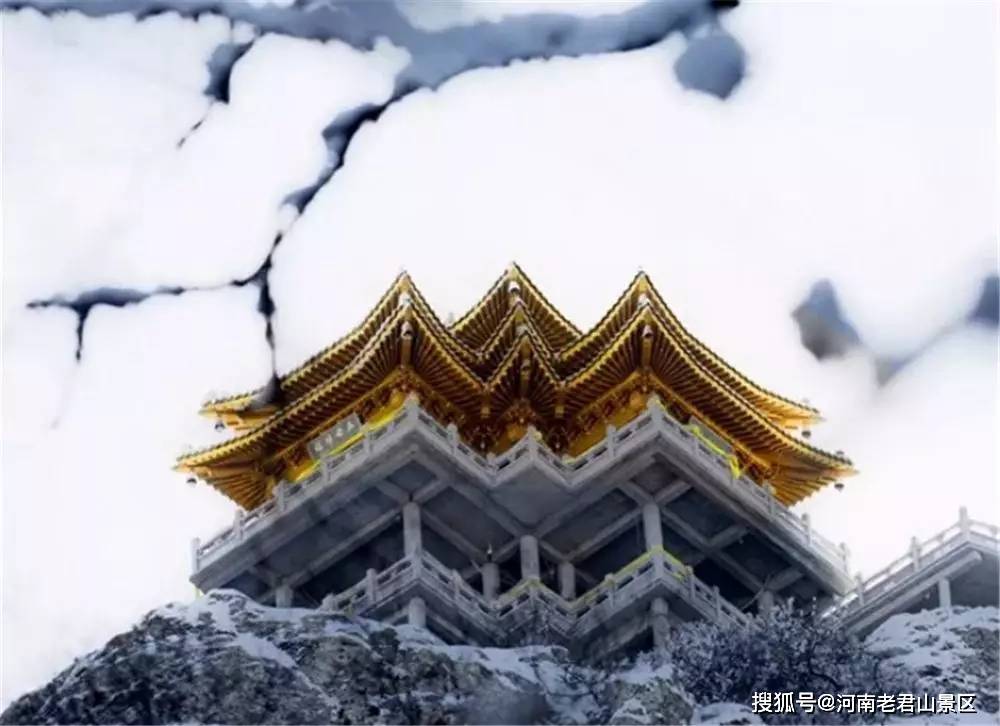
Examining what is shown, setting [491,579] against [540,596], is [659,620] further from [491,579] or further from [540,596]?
[491,579]

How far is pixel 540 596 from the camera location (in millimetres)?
45781

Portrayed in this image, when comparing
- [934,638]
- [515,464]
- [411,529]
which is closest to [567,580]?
[515,464]

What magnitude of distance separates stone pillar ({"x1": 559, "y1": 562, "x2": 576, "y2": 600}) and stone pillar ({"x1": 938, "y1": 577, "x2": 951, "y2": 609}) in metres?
6.02

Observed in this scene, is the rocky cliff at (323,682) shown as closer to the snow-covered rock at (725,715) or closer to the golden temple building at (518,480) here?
the snow-covered rock at (725,715)

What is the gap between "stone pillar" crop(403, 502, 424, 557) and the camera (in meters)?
46.7

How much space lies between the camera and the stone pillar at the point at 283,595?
47.8 meters

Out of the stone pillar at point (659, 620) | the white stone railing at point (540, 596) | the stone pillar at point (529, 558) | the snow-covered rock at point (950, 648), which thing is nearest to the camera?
the snow-covered rock at point (950, 648)

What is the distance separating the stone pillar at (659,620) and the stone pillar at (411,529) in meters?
3.71

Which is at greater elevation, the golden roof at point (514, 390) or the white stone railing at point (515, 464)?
the golden roof at point (514, 390)

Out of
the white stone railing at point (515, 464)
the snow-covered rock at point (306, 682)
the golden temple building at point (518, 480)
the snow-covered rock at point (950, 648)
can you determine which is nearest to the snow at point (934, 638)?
the snow-covered rock at point (950, 648)

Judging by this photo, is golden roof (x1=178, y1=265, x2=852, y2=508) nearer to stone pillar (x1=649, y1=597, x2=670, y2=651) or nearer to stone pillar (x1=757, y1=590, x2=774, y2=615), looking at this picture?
stone pillar (x1=757, y1=590, x2=774, y2=615)

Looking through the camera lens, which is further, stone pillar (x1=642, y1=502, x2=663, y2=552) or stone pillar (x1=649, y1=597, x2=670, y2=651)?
stone pillar (x1=642, y1=502, x2=663, y2=552)

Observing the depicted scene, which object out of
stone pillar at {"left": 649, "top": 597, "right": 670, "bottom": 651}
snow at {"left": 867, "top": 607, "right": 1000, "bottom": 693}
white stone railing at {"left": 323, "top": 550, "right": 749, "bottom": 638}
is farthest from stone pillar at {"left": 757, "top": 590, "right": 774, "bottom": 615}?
snow at {"left": 867, "top": 607, "right": 1000, "bottom": 693}

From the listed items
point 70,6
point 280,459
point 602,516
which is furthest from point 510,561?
point 70,6
